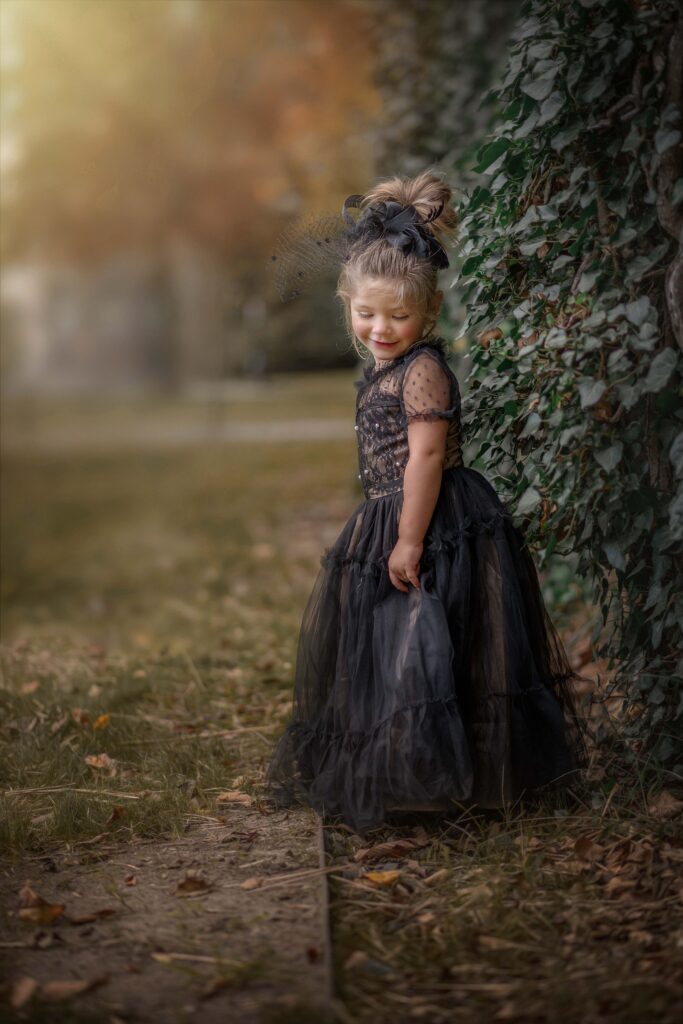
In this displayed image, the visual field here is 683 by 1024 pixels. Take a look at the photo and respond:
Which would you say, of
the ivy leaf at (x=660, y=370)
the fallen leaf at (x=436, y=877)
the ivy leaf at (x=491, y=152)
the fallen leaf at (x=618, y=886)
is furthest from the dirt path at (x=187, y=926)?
the ivy leaf at (x=491, y=152)

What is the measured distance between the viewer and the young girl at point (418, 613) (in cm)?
299

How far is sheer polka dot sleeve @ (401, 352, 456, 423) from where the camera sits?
3.07 metres

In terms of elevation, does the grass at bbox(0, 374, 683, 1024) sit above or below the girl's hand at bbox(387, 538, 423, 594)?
below

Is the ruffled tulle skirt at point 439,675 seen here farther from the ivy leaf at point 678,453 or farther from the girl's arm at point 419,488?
the ivy leaf at point 678,453

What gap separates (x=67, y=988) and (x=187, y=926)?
343 millimetres

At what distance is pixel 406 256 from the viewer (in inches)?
122

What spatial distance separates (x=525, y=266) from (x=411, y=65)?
13.4 ft

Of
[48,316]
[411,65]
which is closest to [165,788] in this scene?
[411,65]

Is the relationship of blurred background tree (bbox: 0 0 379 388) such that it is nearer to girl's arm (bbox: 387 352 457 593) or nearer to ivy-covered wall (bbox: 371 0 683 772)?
ivy-covered wall (bbox: 371 0 683 772)

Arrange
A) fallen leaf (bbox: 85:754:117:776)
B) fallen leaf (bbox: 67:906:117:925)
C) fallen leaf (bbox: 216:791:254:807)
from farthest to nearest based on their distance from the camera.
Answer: fallen leaf (bbox: 85:754:117:776), fallen leaf (bbox: 216:791:254:807), fallen leaf (bbox: 67:906:117:925)

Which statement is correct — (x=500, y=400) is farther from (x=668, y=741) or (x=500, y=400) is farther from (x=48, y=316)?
(x=48, y=316)

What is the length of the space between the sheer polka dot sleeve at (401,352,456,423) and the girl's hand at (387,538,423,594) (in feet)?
1.10

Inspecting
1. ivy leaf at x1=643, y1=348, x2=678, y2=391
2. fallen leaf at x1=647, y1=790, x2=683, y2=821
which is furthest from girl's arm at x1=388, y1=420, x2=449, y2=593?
fallen leaf at x1=647, y1=790, x2=683, y2=821

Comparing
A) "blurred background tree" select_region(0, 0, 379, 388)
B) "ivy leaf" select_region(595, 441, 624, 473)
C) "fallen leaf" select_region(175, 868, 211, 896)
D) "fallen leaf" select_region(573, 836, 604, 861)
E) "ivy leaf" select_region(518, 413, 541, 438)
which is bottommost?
"fallen leaf" select_region(175, 868, 211, 896)
